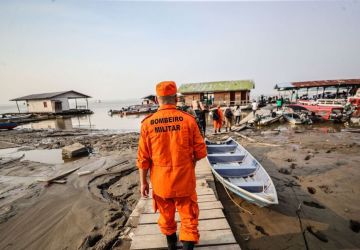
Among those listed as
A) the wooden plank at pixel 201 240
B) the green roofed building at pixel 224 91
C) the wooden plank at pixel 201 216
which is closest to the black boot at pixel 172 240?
the wooden plank at pixel 201 240

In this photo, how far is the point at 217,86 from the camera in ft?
118

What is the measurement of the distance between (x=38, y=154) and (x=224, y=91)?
29868 millimetres

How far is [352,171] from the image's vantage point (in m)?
6.88

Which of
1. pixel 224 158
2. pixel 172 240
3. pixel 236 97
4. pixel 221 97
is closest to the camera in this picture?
pixel 172 240

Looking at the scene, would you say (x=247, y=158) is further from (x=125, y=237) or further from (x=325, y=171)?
(x=125, y=237)

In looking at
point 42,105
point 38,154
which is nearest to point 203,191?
point 38,154

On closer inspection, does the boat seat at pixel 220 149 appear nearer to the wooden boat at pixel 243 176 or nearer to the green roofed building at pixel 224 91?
the wooden boat at pixel 243 176

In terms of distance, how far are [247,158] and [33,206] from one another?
6.57m

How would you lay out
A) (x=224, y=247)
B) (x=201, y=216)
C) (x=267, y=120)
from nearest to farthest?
1. (x=224, y=247)
2. (x=201, y=216)
3. (x=267, y=120)

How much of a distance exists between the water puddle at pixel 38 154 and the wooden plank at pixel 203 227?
814 cm

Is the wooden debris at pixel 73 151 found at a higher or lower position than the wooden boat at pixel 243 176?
lower

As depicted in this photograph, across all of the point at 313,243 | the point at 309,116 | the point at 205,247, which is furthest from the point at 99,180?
the point at 309,116

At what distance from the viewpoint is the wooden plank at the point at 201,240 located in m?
2.87

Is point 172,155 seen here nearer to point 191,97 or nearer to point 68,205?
point 68,205
